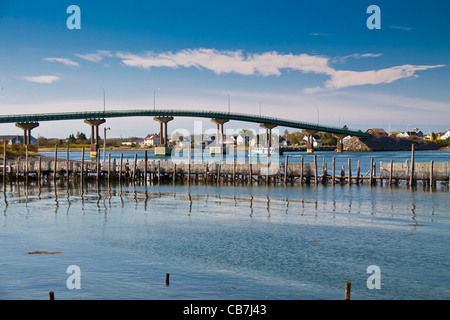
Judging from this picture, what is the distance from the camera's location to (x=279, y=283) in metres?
13.2

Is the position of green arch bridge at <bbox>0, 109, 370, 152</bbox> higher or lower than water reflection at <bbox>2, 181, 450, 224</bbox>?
higher

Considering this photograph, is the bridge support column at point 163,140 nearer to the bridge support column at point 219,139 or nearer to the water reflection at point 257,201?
the bridge support column at point 219,139

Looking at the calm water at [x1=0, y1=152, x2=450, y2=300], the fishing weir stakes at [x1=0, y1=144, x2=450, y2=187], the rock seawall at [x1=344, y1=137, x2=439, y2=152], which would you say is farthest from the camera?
the rock seawall at [x1=344, y1=137, x2=439, y2=152]

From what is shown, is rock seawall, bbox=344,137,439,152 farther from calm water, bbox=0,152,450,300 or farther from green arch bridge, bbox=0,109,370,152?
calm water, bbox=0,152,450,300

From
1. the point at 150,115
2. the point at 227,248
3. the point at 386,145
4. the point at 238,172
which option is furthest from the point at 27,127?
the point at 386,145

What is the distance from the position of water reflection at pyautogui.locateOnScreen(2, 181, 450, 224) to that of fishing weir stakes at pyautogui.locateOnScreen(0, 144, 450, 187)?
222cm

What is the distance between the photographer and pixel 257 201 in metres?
32.9

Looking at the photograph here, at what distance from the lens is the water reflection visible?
26.3 metres

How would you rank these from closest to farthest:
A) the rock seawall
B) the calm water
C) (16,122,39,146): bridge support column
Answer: the calm water < (16,122,39,146): bridge support column < the rock seawall

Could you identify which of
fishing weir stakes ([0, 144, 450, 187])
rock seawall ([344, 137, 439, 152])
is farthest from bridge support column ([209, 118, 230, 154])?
fishing weir stakes ([0, 144, 450, 187])

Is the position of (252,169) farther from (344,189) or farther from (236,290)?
(236,290)

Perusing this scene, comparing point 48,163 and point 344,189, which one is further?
point 48,163
